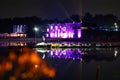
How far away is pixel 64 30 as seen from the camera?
5463 inches

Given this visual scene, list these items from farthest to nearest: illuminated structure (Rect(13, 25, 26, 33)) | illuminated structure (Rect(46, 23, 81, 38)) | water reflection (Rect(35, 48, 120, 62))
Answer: illuminated structure (Rect(13, 25, 26, 33)) < illuminated structure (Rect(46, 23, 81, 38)) < water reflection (Rect(35, 48, 120, 62))

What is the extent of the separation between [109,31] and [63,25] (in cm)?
1947

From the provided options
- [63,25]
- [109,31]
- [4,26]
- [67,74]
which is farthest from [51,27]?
[67,74]

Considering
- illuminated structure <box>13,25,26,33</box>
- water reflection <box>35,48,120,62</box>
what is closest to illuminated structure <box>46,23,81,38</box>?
illuminated structure <box>13,25,26,33</box>

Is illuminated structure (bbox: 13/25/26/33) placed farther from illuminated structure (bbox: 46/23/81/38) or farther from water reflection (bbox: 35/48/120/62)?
water reflection (bbox: 35/48/120/62)

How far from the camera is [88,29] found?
13538 centimetres

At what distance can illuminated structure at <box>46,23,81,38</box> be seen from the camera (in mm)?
134750

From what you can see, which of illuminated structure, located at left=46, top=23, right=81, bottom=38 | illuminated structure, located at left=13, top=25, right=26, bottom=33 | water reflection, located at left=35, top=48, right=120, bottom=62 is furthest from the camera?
illuminated structure, located at left=13, top=25, right=26, bottom=33

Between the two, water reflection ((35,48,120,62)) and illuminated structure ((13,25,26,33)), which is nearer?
water reflection ((35,48,120,62))

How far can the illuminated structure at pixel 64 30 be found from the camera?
5305 inches

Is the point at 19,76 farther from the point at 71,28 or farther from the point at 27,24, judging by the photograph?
the point at 27,24

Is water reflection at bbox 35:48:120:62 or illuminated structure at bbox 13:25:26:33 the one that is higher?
illuminated structure at bbox 13:25:26:33

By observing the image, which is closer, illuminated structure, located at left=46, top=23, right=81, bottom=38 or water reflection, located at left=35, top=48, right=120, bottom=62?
water reflection, located at left=35, top=48, right=120, bottom=62

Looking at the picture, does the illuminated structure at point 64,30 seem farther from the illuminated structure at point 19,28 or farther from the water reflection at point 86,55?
the water reflection at point 86,55
